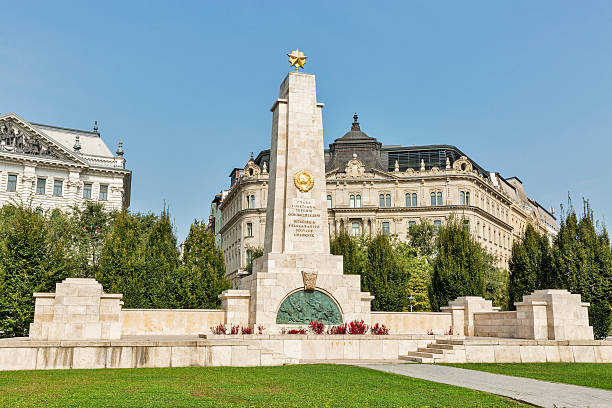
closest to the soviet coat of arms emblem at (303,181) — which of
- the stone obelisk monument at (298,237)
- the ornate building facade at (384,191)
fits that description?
the stone obelisk monument at (298,237)

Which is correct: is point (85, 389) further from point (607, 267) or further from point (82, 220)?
point (82, 220)

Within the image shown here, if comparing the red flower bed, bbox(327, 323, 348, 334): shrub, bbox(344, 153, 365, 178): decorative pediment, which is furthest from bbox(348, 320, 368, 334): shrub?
bbox(344, 153, 365, 178): decorative pediment

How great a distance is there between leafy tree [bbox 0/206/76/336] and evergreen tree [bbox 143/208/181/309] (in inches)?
233

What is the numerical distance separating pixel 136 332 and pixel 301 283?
23.7 feet

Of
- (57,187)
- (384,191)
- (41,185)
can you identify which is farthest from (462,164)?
(41,185)

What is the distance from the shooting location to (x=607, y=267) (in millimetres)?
29156

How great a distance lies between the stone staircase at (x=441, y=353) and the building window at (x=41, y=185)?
2236 inches

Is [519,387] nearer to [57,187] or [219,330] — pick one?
[219,330]

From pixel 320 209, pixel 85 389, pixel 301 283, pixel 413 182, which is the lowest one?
pixel 85 389

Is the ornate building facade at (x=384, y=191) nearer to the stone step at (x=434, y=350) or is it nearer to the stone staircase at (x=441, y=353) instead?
the stone step at (x=434, y=350)

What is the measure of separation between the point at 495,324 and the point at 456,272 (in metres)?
10.4

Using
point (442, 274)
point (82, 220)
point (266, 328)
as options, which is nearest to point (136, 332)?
point (266, 328)

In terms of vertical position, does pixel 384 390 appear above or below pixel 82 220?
below

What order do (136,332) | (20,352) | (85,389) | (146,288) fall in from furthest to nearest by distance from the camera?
1. (146,288)
2. (136,332)
3. (20,352)
4. (85,389)
